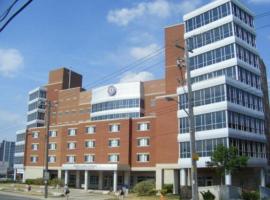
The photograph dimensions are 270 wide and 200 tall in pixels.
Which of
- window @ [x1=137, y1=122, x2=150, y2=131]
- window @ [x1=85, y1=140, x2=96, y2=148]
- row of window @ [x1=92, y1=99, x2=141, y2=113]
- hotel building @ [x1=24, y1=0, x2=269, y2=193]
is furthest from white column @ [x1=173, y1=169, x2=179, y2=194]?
row of window @ [x1=92, y1=99, x2=141, y2=113]

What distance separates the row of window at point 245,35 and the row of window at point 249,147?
1486 cm

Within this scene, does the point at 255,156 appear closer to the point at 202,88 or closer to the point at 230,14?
the point at 202,88

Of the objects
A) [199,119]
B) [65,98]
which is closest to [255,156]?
[199,119]

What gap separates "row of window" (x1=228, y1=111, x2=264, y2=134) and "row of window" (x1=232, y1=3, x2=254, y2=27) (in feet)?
47.3

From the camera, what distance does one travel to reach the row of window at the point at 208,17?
2216 inches

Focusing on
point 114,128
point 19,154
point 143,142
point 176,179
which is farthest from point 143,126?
point 19,154

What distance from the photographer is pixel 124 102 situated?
8256 cm

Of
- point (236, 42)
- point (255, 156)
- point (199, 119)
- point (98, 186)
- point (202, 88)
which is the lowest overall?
point (98, 186)

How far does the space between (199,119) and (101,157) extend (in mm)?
28015

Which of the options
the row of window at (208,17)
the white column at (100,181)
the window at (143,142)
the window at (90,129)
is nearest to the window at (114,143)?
the window at (143,142)

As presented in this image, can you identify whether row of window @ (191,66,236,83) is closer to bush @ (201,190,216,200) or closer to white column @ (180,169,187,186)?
white column @ (180,169,187,186)

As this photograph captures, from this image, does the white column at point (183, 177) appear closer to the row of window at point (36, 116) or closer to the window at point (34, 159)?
the window at point (34, 159)

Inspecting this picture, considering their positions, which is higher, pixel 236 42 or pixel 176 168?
pixel 236 42

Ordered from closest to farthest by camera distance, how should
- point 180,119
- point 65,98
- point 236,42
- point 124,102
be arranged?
point 236,42 < point 180,119 < point 124,102 < point 65,98
